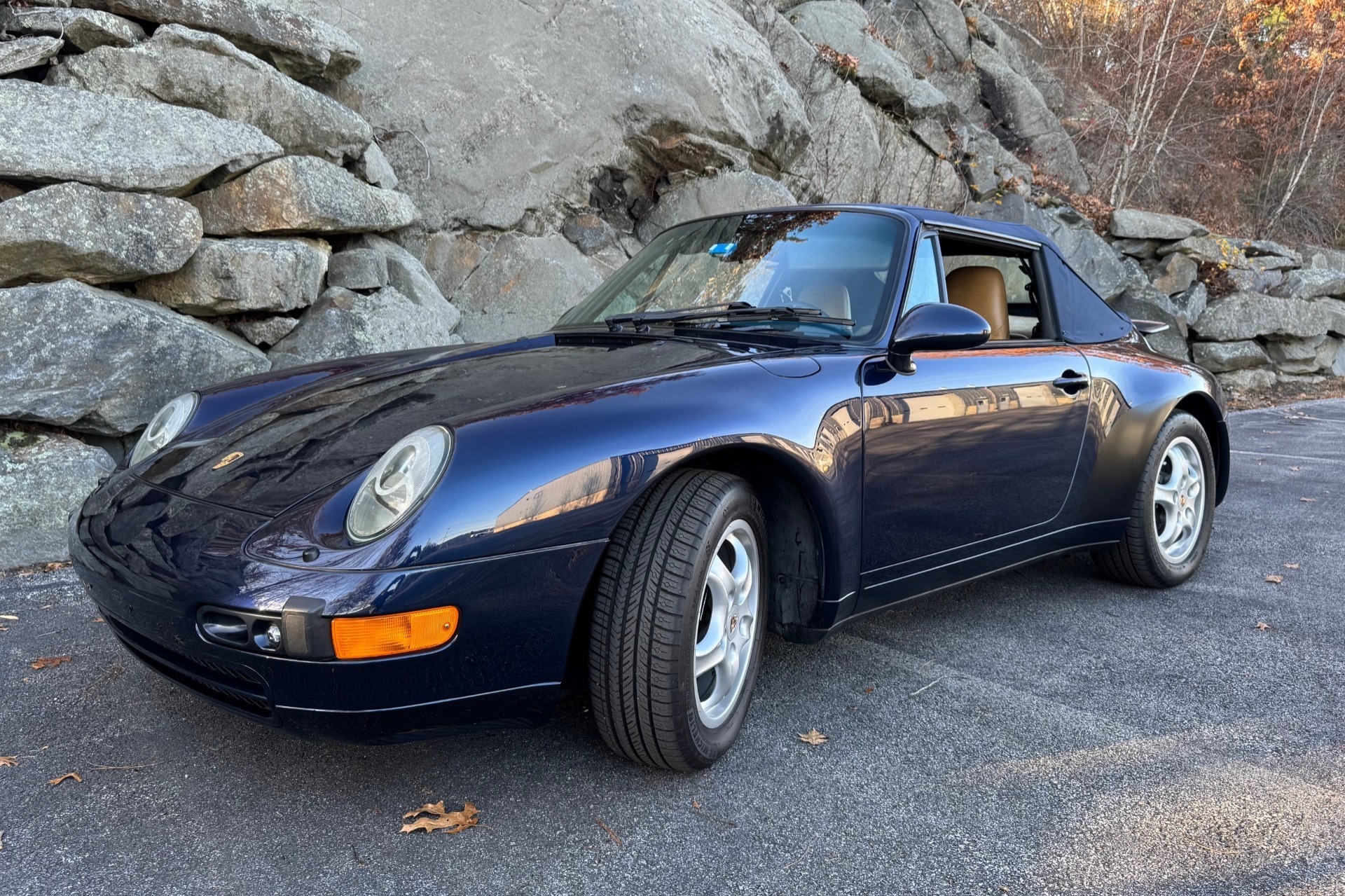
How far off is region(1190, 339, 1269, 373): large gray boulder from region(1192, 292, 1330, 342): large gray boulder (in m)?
0.10

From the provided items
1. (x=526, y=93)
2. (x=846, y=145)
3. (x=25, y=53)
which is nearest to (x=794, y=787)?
(x=25, y=53)

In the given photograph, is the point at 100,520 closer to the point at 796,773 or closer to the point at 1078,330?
the point at 796,773

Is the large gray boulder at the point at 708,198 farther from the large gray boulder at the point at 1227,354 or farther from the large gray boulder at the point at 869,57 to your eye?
the large gray boulder at the point at 1227,354

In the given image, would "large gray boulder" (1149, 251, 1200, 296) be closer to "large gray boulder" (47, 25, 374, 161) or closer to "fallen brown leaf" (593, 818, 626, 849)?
"large gray boulder" (47, 25, 374, 161)

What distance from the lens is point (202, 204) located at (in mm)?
5047

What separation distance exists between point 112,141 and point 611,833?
4430 millimetres

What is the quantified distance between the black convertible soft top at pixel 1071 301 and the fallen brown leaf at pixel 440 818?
255 centimetres

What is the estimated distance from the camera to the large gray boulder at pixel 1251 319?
36.4 feet

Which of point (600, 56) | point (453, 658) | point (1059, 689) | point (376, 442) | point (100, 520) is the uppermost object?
point (600, 56)

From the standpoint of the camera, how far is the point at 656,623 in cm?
200

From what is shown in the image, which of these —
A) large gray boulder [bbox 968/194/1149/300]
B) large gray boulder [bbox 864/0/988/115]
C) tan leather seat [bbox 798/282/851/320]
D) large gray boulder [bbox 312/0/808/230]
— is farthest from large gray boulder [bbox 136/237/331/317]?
large gray boulder [bbox 864/0/988/115]

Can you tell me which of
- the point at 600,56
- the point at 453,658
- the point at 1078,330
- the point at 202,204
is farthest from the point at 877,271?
the point at 600,56

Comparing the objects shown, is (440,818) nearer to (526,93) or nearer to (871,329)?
(871,329)

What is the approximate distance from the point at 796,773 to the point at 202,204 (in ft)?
14.8
